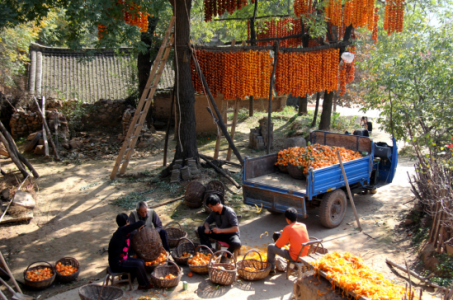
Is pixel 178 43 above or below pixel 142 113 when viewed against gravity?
above

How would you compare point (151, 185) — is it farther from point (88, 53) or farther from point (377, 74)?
point (377, 74)

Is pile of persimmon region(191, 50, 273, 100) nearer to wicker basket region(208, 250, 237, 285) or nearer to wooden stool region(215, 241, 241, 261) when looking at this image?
wooden stool region(215, 241, 241, 261)

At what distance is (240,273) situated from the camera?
5.95 meters

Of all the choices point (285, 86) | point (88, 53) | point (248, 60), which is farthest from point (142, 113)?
point (285, 86)

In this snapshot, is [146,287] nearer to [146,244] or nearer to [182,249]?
[146,244]

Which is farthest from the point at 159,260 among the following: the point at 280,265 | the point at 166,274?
the point at 280,265

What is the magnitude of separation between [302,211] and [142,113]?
5.47 m

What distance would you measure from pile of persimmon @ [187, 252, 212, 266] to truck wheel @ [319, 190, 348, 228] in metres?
2.91

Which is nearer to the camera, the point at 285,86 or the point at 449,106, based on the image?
the point at 449,106

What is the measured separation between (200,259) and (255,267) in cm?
94

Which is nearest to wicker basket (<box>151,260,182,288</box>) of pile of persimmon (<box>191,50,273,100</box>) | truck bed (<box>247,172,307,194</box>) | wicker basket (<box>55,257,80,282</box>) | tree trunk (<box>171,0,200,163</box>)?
wicker basket (<box>55,257,80,282</box>)

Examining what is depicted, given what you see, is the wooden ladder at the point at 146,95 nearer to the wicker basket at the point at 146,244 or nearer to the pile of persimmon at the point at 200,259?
the wicker basket at the point at 146,244

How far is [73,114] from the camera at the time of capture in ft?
52.0

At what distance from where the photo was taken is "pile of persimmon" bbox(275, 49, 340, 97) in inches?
463
